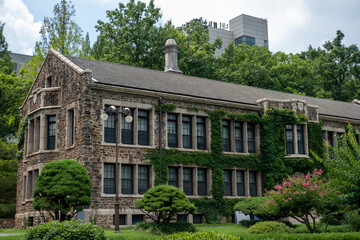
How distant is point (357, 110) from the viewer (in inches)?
1797

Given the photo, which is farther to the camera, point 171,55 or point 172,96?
point 171,55

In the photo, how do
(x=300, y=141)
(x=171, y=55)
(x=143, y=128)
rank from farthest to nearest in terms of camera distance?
1. (x=171, y=55)
2. (x=300, y=141)
3. (x=143, y=128)

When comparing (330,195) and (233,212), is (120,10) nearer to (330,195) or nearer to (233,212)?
(233,212)

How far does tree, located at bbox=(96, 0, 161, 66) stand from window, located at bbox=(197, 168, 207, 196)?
68.8 feet

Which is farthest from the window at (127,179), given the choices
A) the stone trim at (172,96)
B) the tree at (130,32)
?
the tree at (130,32)

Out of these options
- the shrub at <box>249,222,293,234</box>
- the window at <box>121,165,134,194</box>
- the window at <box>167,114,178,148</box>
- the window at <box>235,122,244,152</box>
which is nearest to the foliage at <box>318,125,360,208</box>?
the shrub at <box>249,222,293,234</box>

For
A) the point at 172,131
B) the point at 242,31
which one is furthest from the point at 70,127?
the point at 242,31

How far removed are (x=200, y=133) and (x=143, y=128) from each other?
4.41 m

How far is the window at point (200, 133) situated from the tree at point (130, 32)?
63.2 feet

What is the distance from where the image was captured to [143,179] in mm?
29484

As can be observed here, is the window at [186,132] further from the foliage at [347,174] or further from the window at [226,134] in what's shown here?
the foliage at [347,174]

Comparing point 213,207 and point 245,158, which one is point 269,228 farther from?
point 245,158

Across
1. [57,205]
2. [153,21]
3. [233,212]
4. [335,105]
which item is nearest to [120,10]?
[153,21]

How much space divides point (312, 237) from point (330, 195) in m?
3.56
